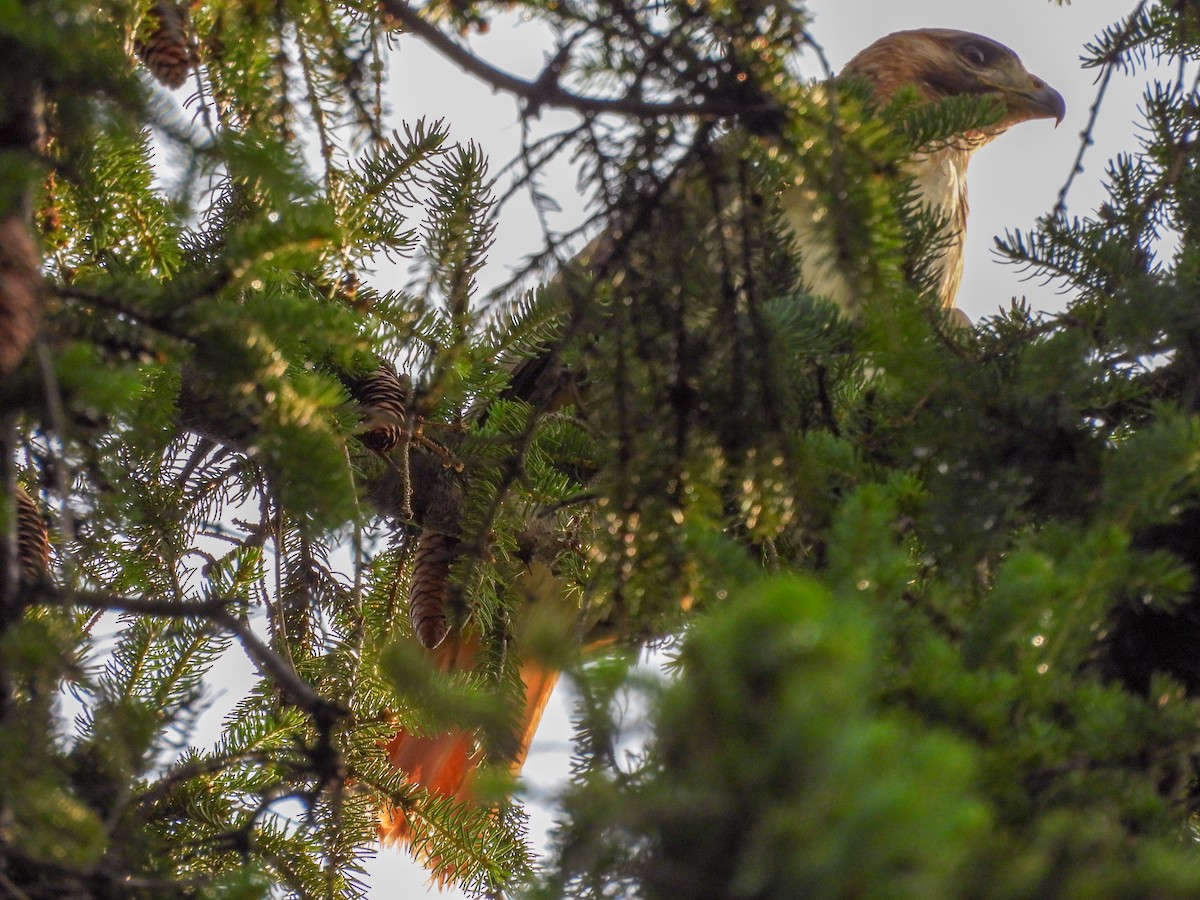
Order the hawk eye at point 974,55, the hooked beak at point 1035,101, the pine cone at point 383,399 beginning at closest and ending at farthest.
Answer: the pine cone at point 383,399 → the hooked beak at point 1035,101 → the hawk eye at point 974,55

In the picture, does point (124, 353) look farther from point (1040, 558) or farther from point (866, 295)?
point (1040, 558)

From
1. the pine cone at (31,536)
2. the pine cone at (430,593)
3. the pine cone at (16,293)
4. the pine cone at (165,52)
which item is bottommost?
the pine cone at (16,293)

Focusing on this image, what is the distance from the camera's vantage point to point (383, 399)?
199 cm

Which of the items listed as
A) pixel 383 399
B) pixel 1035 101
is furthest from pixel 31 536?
pixel 1035 101

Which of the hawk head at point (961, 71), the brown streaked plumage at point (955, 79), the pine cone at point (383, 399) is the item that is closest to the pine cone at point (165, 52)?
the pine cone at point (383, 399)

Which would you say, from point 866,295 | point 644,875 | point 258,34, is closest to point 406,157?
point 258,34

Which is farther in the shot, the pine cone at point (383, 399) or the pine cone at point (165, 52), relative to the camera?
the pine cone at point (383, 399)

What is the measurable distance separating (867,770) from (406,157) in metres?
1.39

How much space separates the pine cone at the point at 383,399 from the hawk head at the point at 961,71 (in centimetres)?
217

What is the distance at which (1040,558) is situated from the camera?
2.61ft

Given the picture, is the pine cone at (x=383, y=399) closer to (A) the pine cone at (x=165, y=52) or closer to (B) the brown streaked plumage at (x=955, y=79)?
(A) the pine cone at (x=165, y=52)

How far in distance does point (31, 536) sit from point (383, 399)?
2.41ft

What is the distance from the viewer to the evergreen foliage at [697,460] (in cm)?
60

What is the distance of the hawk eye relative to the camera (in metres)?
3.72
